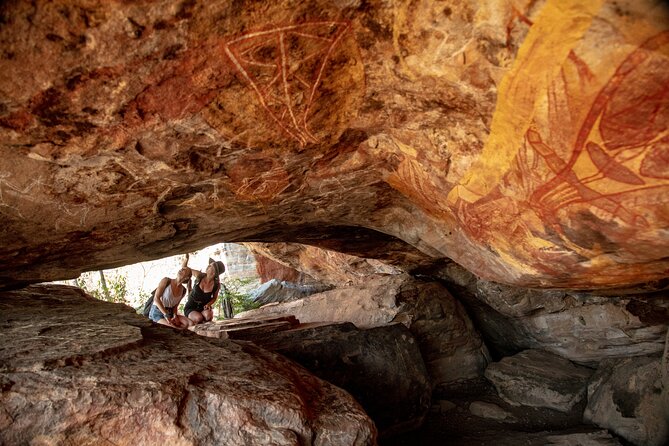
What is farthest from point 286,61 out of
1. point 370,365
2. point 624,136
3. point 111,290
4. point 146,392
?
point 111,290

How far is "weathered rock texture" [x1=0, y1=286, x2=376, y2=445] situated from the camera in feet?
6.57

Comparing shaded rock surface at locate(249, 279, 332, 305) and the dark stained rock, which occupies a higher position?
shaded rock surface at locate(249, 279, 332, 305)

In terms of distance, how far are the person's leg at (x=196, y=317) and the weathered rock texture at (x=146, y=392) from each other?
3.21 meters

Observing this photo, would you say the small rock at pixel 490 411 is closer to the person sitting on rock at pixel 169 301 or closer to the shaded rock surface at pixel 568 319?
the shaded rock surface at pixel 568 319

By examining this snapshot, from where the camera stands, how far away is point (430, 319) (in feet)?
16.8

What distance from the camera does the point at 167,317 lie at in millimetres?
6000

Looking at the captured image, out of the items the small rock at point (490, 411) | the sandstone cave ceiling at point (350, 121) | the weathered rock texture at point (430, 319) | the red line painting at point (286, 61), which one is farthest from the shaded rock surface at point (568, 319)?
the red line painting at point (286, 61)

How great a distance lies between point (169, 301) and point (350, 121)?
469 centimetres

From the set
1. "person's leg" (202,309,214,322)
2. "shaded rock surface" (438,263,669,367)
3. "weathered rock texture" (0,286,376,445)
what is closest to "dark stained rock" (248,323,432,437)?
"weathered rock texture" (0,286,376,445)

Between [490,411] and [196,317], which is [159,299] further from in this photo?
[490,411]

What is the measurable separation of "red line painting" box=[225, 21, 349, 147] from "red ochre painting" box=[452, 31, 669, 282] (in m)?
0.97

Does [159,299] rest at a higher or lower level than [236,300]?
higher

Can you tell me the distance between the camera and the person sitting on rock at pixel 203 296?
21.2 feet

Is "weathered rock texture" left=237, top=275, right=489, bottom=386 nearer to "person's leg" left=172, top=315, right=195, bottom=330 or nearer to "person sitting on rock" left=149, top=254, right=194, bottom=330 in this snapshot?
"person's leg" left=172, top=315, right=195, bottom=330
